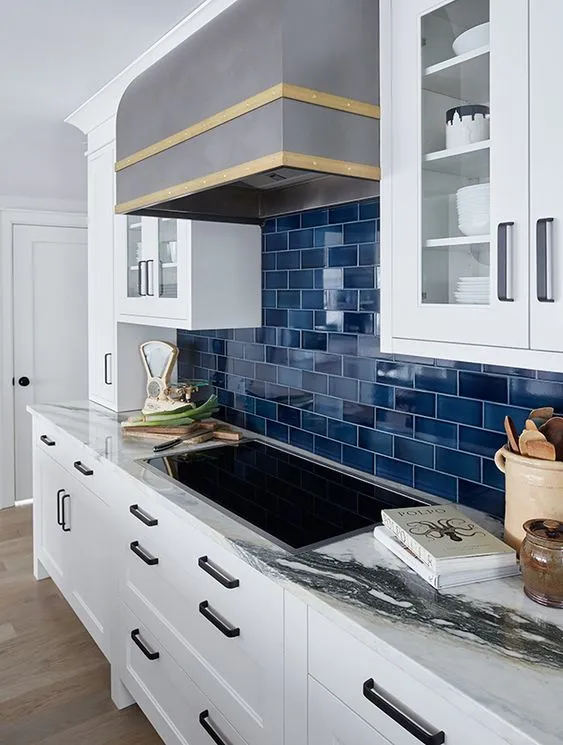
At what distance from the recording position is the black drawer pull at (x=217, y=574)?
150cm

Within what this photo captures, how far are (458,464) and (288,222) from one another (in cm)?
112

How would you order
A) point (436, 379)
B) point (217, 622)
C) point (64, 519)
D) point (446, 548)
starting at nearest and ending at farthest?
1. point (446, 548)
2. point (217, 622)
3. point (436, 379)
4. point (64, 519)

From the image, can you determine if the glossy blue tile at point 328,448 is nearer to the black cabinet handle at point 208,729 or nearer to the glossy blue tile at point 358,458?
the glossy blue tile at point 358,458

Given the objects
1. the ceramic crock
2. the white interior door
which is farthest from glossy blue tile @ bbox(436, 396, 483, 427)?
the white interior door

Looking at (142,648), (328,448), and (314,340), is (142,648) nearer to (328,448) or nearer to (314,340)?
(328,448)

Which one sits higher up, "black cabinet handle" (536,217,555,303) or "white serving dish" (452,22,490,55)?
"white serving dish" (452,22,490,55)

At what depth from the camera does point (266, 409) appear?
2578mm

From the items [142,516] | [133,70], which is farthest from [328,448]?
[133,70]

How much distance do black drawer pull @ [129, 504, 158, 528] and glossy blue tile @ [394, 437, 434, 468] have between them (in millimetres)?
753

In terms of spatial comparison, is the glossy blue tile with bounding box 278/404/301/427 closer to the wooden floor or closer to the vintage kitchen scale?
the vintage kitchen scale

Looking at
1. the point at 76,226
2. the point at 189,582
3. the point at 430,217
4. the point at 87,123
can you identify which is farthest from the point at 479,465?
the point at 76,226

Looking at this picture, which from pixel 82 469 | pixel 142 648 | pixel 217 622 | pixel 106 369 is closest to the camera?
pixel 217 622

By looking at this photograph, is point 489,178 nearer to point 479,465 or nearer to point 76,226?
point 479,465

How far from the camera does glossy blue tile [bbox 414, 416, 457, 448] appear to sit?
177cm
